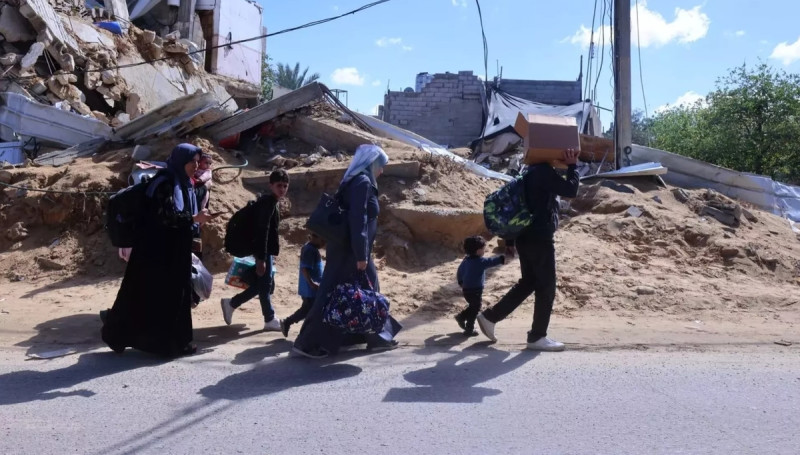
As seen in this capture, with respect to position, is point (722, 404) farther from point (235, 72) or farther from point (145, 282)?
point (235, 72)

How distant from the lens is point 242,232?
5859mm

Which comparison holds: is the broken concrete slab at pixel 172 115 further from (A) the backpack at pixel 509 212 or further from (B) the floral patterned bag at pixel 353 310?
(A) the backpack at pixel 509 212

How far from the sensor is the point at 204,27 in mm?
21391

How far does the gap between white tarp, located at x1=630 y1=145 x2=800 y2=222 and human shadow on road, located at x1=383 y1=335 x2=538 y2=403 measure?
6.88 metres

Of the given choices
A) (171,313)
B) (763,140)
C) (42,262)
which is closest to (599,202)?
(171,313)

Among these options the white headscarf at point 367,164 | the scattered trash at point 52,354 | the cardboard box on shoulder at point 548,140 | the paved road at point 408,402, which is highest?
the cardboard box on shoulder at point 548,140

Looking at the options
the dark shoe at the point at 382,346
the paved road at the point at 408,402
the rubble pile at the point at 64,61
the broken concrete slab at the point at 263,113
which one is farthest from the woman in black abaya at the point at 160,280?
the rubble pile at the point at 64,61

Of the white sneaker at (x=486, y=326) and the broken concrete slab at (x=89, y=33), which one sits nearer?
the white sneaker at (x=486, y=326)

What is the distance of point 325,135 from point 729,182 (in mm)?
6529

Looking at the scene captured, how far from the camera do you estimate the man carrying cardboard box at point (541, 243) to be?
5.35 meters

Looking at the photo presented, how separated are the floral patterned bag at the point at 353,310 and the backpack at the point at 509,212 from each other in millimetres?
1084

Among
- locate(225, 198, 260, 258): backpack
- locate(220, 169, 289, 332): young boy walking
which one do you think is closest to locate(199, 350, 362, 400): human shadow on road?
locate(220, 169, 289, 332): young boy walking

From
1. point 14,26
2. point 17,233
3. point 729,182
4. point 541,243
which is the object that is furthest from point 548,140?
point 14,26

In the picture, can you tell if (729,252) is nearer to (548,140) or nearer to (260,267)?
(548,140)
